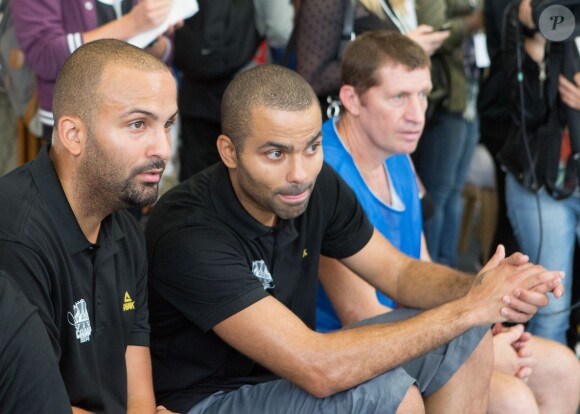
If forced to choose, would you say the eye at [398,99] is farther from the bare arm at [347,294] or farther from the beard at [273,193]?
the beard at [273,193]

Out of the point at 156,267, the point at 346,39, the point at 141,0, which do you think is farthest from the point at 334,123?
the point at 156,267

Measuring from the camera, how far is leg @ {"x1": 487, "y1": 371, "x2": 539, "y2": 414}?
2525 millimetres

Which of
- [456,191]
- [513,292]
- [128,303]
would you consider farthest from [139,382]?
[456,191]

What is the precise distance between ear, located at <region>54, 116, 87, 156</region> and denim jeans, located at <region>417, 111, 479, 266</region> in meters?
2.26

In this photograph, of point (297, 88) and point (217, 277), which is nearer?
point (217, 277)

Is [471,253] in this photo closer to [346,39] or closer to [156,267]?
[346,39]

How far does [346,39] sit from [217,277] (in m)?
1.42

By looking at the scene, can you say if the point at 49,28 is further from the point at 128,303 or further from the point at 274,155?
the point at 128,303

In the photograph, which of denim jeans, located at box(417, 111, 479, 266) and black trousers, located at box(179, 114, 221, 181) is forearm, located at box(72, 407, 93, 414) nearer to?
black trousers, located at box(179, 114, 221, 181)

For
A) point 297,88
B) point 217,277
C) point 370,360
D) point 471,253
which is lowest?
point 471,253

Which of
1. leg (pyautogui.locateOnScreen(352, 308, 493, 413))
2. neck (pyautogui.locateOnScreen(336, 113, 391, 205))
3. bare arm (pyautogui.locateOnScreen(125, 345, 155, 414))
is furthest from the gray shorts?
neck (pyautogui.locateOnScreen(336, 113, 391, 205))

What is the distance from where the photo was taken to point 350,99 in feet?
9.93

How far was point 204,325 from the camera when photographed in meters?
2.19

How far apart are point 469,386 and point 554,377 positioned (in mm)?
510
